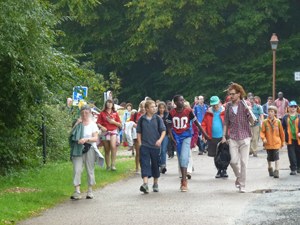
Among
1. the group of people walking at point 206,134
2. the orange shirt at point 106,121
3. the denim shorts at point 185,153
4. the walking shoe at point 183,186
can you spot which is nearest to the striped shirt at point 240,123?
the group of people walking at point 206,134

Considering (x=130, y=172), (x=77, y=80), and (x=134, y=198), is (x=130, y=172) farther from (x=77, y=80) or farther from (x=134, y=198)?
(x=134, y=198)

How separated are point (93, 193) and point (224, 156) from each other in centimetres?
385

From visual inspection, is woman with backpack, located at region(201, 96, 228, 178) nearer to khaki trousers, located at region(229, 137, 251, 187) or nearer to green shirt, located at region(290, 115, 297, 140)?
green shirt, located at region(290, 115, 297, 140)

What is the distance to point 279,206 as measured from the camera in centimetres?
1422

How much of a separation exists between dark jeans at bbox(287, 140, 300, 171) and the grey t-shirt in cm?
469

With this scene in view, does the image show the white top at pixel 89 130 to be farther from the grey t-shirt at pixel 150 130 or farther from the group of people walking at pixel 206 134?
the grey t-shirt at pixel 150 130

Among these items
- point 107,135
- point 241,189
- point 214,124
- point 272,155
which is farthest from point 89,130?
point 272,155

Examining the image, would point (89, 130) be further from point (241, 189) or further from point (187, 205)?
point (241, 189)

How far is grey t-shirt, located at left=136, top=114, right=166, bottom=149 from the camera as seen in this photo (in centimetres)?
1688

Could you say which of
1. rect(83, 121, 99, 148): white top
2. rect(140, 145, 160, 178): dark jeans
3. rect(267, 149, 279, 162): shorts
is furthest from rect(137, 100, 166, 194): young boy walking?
rect(267, 149, 279, 162): shorts

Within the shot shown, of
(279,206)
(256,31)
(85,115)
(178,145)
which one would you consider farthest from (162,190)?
(256,31)

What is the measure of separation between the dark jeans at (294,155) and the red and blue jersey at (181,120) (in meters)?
3.87

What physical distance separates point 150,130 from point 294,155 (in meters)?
5.00

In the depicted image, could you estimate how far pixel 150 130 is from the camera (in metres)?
16.9
